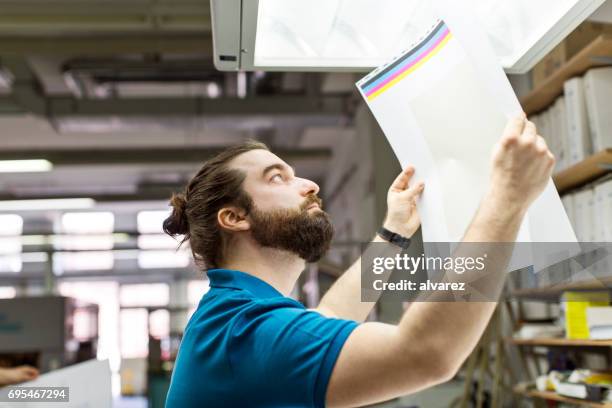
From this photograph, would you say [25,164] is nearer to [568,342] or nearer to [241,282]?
[568,342]

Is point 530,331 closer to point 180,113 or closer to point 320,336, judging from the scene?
point 320,336

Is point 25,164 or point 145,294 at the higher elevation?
point 25,164

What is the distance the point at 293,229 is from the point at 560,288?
1433 mm

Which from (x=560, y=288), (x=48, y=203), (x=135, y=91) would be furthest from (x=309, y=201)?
(x=48, y=203)

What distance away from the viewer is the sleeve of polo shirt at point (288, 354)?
0.77 m

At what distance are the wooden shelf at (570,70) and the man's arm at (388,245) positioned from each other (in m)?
1.26

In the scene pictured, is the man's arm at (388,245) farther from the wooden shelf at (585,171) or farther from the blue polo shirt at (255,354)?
the wooden shelf at (585,171)

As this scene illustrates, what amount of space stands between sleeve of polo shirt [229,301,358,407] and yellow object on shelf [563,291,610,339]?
148 cm

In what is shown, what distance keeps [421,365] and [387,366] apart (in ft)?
0.13

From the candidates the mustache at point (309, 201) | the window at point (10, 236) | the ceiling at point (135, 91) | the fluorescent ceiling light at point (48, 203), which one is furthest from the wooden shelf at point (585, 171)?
the window at point (10, 236)

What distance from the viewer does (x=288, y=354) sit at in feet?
2.57

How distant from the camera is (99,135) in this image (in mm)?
7094

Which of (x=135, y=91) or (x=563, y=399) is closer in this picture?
(x=563, y=399)

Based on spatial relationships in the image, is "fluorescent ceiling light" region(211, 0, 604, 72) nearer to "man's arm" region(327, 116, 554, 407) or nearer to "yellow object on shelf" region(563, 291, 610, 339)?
"man's arm" region(327, 116, 554, 407)
